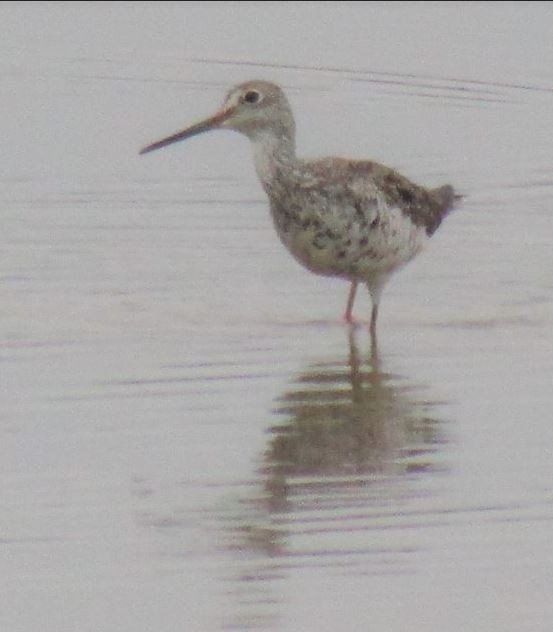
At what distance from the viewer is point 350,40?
21.8 m

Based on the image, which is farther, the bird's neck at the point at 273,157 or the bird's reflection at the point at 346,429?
the bird's neck at the point at 273,157

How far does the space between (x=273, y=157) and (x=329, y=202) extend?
0.55m

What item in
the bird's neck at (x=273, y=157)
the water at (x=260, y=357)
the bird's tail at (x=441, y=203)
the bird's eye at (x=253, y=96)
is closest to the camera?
the water at (x=260, y=357)

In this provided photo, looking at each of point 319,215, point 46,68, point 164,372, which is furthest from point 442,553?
point 46,68

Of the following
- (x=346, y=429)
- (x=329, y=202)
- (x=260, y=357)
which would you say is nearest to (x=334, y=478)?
(x=346, y=429)

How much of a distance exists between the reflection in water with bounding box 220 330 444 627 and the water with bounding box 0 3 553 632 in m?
0.02

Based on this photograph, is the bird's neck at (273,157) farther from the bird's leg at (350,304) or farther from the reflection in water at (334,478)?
the reflection in water at (334,478)

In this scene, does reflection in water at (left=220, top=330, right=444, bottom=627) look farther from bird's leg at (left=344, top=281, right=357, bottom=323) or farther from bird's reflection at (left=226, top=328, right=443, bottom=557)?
bird's leg at (left=344, top=281, right=357, bottom=323)

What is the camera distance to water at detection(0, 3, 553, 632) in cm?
927

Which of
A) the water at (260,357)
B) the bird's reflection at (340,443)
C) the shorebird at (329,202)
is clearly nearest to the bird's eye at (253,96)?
the shorebird at (329,202)

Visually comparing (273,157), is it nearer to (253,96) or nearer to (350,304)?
(253,96)

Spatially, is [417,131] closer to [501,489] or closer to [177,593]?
[501,489]

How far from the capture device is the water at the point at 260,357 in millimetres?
9273

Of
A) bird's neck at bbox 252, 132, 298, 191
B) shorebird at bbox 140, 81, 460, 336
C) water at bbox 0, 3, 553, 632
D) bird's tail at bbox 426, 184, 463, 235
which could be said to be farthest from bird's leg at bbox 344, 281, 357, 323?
A: bird's tail at bbox 426, 184, 463, 235
